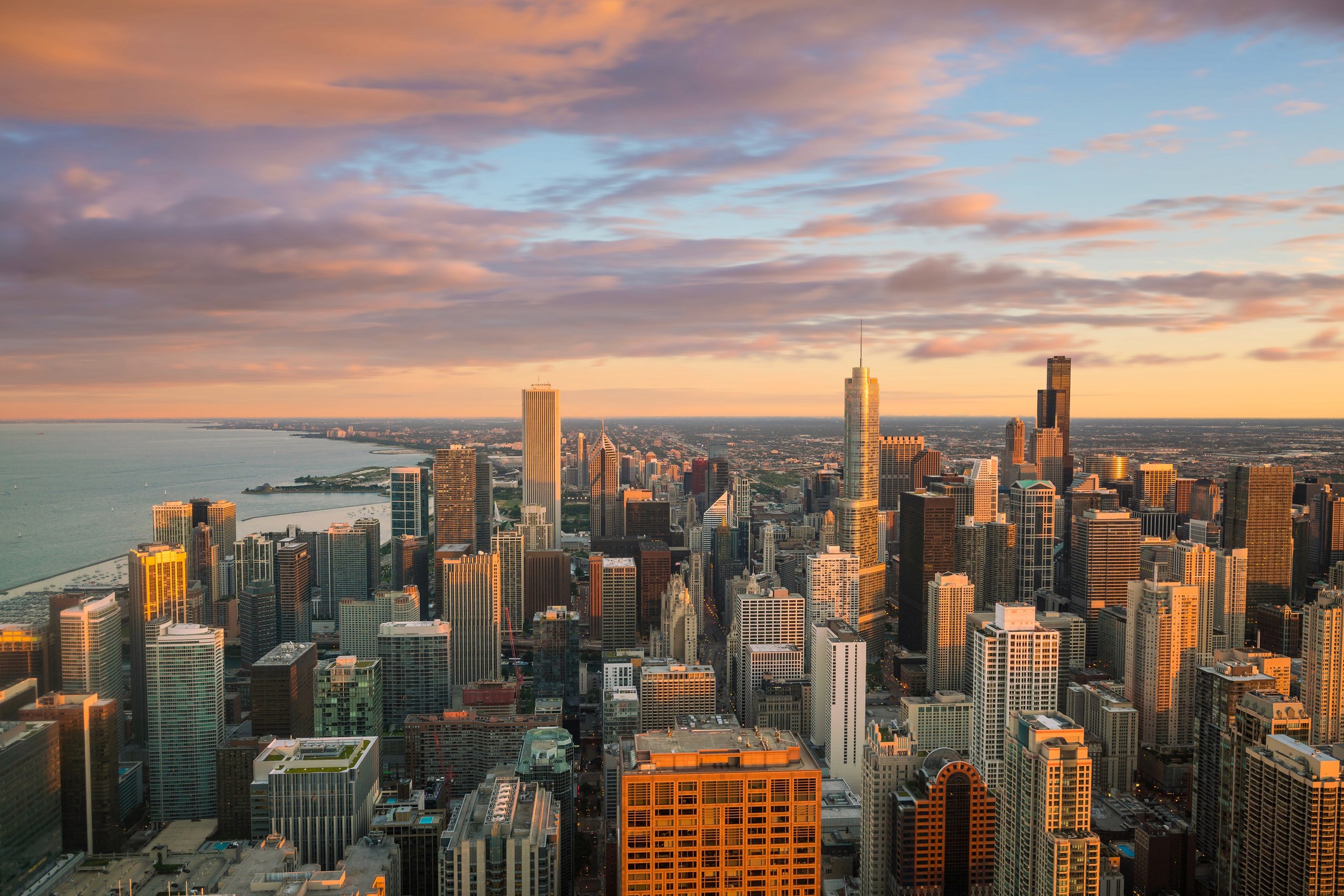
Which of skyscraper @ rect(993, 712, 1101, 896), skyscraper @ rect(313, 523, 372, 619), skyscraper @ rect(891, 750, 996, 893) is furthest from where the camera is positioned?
skyscraper @ rect(313, 523, 372, 619)

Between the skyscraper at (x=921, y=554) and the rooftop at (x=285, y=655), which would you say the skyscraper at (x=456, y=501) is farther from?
the skyscraper at (x=921, y=554)

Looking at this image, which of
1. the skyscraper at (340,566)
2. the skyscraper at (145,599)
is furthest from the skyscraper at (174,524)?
the skyscraper at (340,566)

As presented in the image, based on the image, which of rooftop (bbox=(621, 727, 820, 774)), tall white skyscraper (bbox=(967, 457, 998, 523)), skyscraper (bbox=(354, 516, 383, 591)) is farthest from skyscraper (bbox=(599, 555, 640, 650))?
rooftop (bbox=(621, 727, 820, 774))

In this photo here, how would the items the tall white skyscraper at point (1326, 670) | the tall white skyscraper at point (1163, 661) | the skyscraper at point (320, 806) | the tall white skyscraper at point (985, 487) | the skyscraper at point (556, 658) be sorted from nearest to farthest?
the skyscraper at point (320, 806)
the tall white skyscraper at point (1326, 670)
the tall white skyscraper at point (1163, 661)
the skyscraper at point (556, 658)
the tall white skyscraper at point (985, 487)

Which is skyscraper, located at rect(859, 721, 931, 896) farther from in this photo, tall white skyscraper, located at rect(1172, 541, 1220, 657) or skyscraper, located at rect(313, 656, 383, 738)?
tall white skyscraper, located at rect(1172, 541, 1220, 657)

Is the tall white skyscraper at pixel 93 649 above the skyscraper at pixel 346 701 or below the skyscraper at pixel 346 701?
above

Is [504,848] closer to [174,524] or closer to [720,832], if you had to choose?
[720,832]
